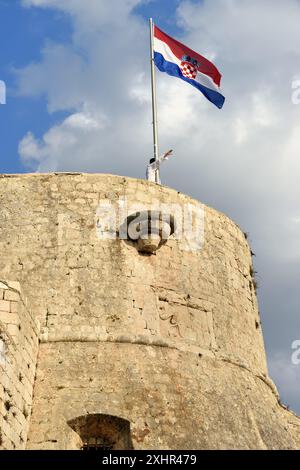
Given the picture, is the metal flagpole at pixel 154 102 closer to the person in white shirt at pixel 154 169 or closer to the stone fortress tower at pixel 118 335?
the person in white shirt at pixel 154 169

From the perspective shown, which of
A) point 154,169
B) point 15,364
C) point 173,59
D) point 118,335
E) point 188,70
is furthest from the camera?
point 173,59

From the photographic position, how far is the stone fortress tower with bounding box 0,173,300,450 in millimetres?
10188

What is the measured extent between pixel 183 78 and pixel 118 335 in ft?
22.3

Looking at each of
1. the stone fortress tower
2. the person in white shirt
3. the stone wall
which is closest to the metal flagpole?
the person in white shirt

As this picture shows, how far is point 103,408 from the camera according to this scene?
10.2 m

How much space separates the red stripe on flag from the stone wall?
757 cm

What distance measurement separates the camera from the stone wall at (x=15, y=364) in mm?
9273

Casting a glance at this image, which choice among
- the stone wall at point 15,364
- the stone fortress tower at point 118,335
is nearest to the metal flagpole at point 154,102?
the stone fortress tower at point 118,335

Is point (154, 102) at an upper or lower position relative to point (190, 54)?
lower

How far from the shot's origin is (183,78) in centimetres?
1573

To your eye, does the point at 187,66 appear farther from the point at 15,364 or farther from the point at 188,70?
the point at 15,364

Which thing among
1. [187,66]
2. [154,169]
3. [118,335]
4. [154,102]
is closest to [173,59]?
[187,66]

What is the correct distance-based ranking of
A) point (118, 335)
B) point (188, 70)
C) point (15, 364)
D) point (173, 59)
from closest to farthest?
point (15, 364) < point (118, 335) < point (188, 70) < point (173, 59)
